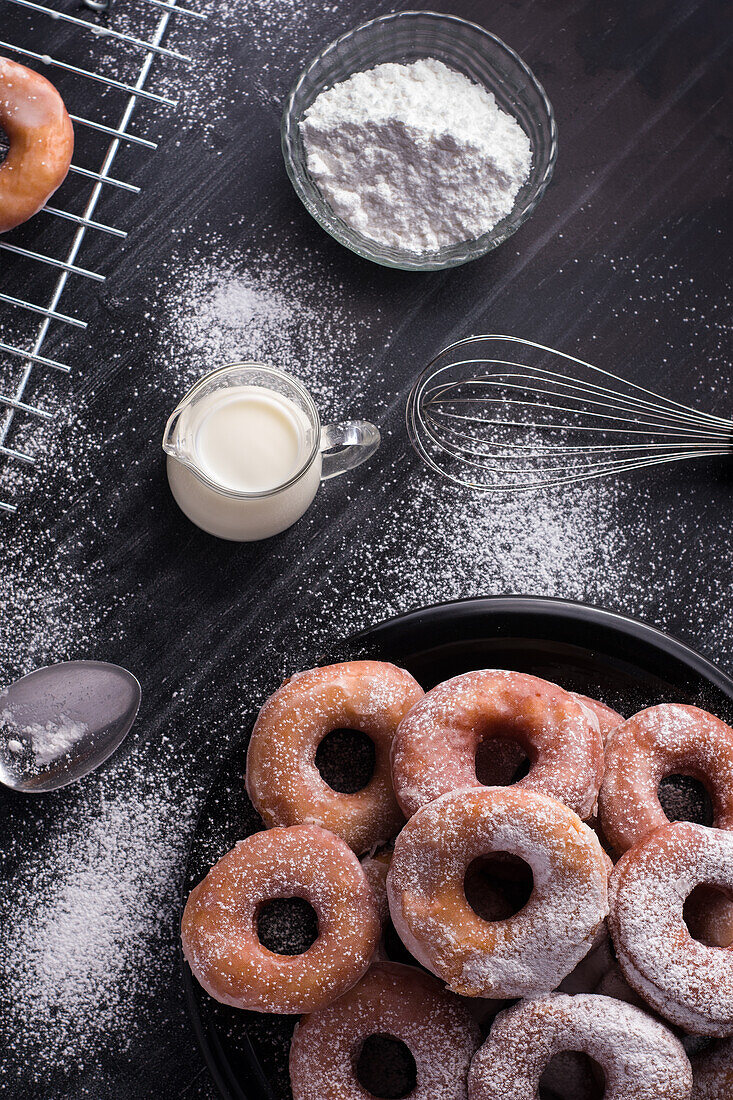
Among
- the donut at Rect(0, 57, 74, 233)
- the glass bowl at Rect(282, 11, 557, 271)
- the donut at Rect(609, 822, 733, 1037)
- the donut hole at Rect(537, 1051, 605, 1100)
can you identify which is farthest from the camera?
the glass bowl at Rect(282, 11, 557, 271)

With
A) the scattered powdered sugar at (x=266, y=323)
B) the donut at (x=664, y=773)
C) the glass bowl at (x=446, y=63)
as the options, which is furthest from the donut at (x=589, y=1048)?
the glass bowl at (x=446, y=63)

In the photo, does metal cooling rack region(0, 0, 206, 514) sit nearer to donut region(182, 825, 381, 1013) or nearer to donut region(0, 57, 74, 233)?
donut region(0, 57, 74, 233)

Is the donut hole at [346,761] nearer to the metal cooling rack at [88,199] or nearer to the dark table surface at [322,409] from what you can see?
the dark table surface at [322,409]

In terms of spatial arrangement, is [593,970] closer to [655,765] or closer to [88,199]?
[655,765]

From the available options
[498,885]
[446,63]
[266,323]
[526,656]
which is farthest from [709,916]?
[446,63]

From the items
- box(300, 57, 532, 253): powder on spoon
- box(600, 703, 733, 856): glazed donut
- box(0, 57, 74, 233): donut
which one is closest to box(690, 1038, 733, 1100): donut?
box(600, 703, 733, 856): glazed donut
